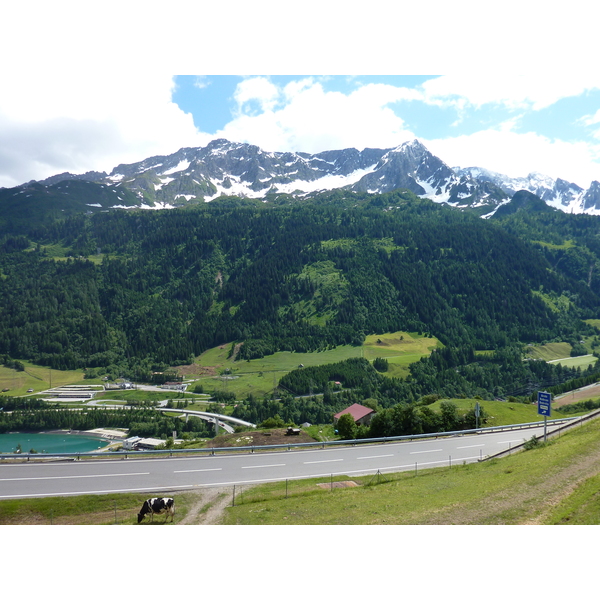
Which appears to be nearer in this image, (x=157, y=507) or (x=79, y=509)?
(x=157, y=507)

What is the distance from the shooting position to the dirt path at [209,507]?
1042 inches

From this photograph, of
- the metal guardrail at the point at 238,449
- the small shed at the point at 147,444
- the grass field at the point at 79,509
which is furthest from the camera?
the small shed at the point at 147,444

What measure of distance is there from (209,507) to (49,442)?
13745cm

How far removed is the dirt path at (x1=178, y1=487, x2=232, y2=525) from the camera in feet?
86.8

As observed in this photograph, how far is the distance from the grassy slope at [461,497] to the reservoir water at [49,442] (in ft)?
384

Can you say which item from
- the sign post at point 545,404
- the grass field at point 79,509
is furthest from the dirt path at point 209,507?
the sign post at point 545,404

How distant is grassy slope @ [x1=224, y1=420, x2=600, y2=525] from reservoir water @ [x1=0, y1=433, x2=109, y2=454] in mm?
117014

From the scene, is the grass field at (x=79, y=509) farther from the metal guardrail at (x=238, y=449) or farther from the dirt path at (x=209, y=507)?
the metal guardrail at (x=238, y=449)

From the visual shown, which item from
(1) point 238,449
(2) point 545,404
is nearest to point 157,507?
(1) point 238,449

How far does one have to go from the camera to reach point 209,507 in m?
28.6

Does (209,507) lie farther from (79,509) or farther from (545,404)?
(545,404)

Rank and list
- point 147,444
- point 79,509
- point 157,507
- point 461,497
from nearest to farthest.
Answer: point 461,497 < point 157,507 < point 79,509 < point 147,444

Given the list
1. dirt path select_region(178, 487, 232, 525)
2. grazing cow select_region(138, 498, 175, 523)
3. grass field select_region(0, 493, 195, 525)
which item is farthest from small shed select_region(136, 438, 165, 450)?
grazing cow select_region(138, 498, 175, 523)

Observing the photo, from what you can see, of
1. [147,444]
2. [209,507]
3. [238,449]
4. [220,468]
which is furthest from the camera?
[147,444]
